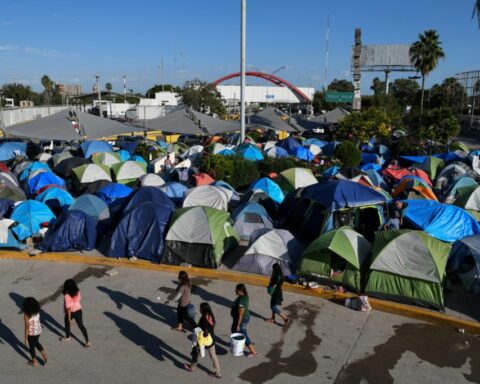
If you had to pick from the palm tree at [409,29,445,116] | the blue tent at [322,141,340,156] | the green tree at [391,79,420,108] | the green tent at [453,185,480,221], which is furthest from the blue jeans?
the green tree at [391,79,420,108]

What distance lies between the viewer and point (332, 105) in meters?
69.9

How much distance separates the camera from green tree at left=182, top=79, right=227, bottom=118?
154ft

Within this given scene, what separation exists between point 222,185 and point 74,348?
8.77 m

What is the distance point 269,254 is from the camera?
35.0 feet

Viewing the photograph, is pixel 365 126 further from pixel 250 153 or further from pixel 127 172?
pixel 127 172

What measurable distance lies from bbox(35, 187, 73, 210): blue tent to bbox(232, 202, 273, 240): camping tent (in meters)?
5.80

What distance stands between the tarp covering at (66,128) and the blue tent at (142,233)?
13.3 metres

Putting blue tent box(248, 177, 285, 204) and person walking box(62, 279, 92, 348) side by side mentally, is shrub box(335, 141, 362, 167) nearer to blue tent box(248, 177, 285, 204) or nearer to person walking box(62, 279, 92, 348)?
blue tent box(248, 177, 285, 204)

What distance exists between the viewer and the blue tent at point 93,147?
2275cm

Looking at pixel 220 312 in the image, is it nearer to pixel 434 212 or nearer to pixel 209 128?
pixel 434 212

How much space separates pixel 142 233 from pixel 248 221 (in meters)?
2.92

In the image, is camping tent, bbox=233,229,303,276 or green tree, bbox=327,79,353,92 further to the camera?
green tree, bbox=327,79,353,92

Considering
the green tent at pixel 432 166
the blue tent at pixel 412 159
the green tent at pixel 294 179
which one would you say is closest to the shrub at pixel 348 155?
the blue tent at pixel 412 159

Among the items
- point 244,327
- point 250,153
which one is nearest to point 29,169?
point 250,153
